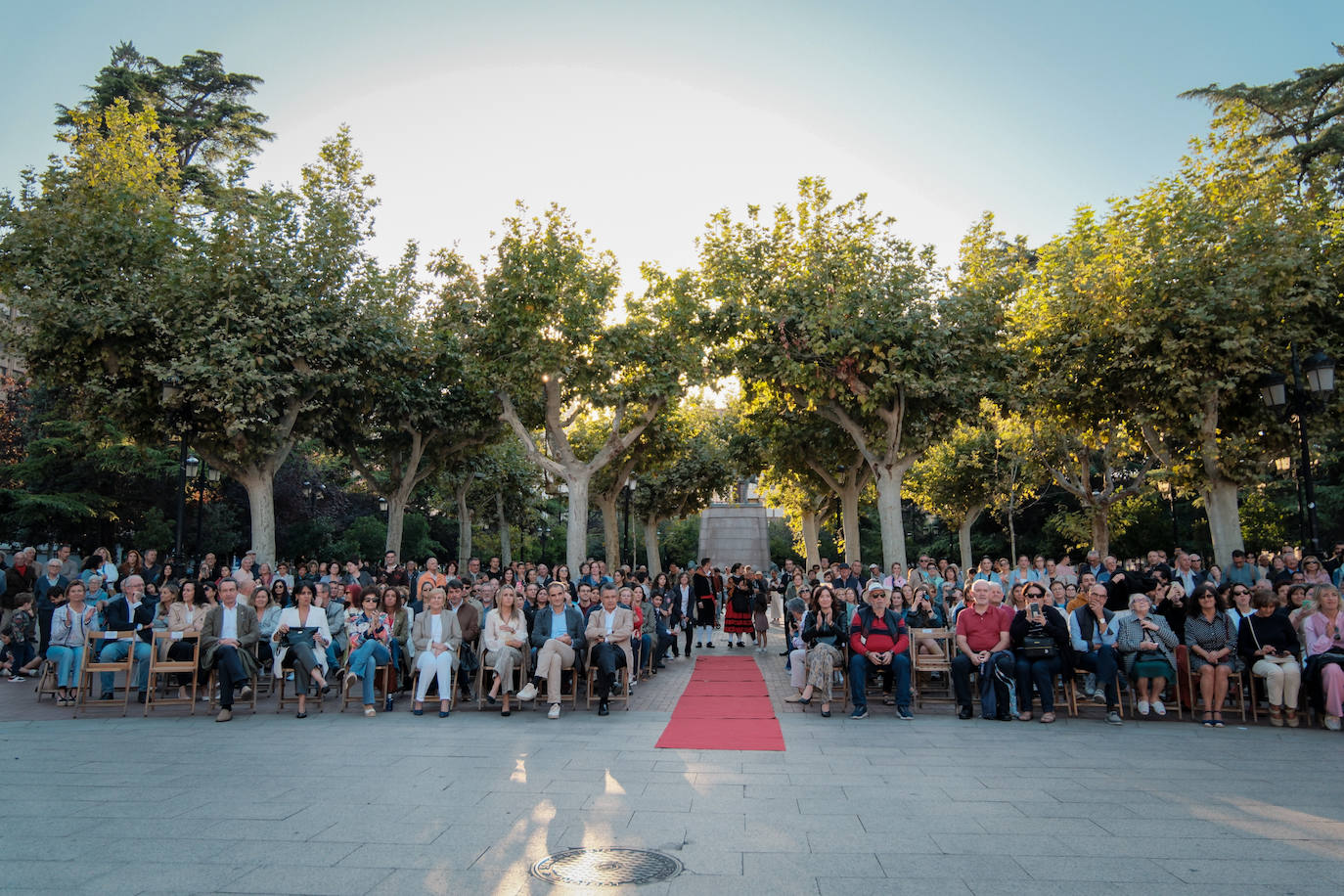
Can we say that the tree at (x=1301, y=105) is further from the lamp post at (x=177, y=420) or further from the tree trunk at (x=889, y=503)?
the lamp post at (x=177, y=420)

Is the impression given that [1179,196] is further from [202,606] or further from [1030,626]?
[202,606]

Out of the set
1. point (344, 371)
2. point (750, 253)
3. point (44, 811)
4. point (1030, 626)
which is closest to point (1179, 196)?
point (750, 253)

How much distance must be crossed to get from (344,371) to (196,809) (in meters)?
14.7

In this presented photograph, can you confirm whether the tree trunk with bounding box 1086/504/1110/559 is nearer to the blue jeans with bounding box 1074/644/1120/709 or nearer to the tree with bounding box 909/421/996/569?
the tree with bounding box 909/421/996/569

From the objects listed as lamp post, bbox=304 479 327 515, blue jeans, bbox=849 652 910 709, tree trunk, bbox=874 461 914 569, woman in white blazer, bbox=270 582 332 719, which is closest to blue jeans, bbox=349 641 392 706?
woman in white blazer, bbox=270 582 332 719

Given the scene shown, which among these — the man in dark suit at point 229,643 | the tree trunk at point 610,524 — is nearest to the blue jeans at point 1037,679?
the man in dark suit at point 229,643

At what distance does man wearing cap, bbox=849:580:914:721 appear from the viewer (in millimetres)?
9977

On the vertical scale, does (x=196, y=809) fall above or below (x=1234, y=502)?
below

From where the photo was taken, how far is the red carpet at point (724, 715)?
8.46m

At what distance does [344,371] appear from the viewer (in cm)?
1927

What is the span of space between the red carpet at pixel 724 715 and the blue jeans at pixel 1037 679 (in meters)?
2.85

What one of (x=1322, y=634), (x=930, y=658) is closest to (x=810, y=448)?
(x=930, y=658)

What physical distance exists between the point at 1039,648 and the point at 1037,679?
0.36 meters

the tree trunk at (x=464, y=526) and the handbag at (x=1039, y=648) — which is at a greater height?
the tree trunk at (x=464, y=526)
